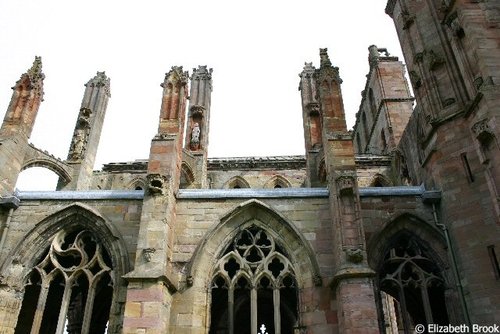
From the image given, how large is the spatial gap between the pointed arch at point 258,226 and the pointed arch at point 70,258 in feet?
5.30

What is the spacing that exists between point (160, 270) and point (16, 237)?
3843mm

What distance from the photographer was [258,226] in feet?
31.5

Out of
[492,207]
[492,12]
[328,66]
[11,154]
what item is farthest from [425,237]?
[11,154]

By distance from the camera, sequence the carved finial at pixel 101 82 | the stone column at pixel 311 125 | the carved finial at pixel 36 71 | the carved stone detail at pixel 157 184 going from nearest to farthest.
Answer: the carved stone detail at pixel 157 184
the carved finial at pixel 36 71
the stone column at pixel 311 125
the carved finial at pixel 101 82

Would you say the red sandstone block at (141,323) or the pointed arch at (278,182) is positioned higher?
the pointed arch at (278,182)

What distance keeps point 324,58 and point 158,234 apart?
6.68 meters

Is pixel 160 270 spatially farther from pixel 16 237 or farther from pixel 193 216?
pixel 16 237

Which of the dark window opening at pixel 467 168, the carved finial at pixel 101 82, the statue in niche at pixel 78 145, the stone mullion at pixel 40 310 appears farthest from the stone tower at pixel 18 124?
the dark window opening at pixel 467 168

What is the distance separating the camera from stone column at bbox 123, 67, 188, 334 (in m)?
7.75

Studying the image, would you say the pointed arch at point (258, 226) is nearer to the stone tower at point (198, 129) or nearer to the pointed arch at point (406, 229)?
the pointed arch at point (406, 229)

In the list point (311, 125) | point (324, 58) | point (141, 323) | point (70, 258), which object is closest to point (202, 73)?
point (311, 125)

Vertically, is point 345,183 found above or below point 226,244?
above

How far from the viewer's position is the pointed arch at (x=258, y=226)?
8.91 metres

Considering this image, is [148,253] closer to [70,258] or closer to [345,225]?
[70,258]
